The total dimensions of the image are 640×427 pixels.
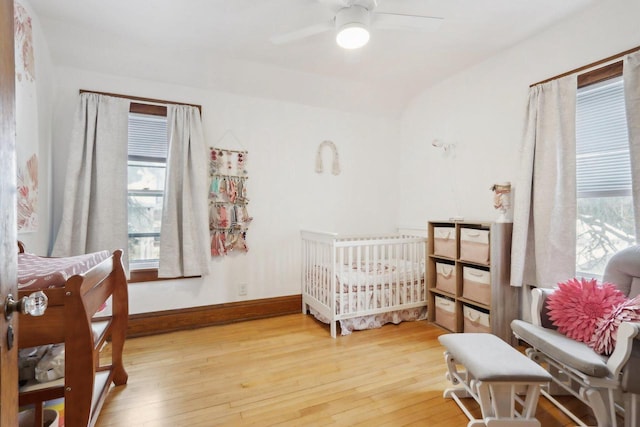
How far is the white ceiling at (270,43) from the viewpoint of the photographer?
2.01 m

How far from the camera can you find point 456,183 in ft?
9.93

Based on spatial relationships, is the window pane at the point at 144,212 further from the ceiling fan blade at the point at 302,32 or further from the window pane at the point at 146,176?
the ceiling fan blade at the point at 302,32

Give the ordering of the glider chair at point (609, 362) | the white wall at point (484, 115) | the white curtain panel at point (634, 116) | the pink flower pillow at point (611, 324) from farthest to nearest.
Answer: the white wall at point (484, 115)
the white curtain panel at point (634, 116)
the pink flower pillow at point (611, 324)
the glider chair at point (609, 362)

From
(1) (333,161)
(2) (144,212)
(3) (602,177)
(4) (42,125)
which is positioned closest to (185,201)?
(2) (144,212)

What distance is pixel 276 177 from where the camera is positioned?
3188 mm

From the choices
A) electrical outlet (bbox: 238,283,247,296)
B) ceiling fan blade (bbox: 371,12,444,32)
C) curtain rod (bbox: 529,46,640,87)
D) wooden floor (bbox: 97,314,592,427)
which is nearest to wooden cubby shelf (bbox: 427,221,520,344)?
wooden floor (bbox: 97,314,592,427)

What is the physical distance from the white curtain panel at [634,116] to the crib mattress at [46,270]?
9.71 ft

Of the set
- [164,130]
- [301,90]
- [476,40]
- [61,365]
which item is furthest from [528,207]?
[164,130]

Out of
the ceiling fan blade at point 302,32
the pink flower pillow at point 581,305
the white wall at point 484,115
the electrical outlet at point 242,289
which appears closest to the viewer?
the pink flower pillow at point 581,305

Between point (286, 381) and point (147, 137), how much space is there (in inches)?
95.6

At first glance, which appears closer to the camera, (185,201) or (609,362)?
(609,362)

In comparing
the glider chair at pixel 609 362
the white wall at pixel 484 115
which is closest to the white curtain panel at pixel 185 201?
the white wall at pixel 484 115

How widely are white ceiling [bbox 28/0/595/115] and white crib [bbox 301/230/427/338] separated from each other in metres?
1.62

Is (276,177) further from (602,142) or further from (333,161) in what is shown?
(602,142)
